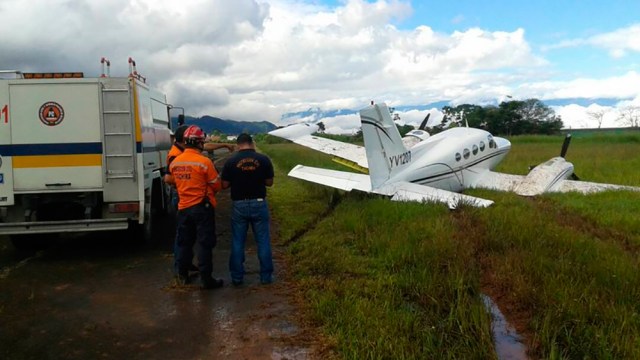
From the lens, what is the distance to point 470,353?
4.06m

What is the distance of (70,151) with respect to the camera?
A: 7.45 metres

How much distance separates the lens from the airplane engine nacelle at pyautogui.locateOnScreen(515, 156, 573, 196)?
13586 millimetres

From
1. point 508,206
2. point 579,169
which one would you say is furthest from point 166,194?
point 579,169

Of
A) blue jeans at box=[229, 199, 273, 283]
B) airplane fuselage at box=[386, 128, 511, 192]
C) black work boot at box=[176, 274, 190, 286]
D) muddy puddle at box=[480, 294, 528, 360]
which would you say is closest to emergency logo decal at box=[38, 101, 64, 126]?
black work boot at box=[176, 274, 190, 286]

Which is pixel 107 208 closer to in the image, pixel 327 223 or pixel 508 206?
pixel 327 223

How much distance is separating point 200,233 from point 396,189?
6.25 m

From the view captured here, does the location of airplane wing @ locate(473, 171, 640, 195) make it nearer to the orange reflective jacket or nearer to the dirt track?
the dirt track

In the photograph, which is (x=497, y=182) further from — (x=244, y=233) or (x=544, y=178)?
(x=244, y=233)

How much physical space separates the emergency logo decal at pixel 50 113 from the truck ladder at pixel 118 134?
2.09 ft

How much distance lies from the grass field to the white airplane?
1377 mm

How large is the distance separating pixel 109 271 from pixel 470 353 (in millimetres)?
5267

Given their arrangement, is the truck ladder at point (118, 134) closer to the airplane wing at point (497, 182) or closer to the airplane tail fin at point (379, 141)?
the airplane tail fin at point (379, 141)

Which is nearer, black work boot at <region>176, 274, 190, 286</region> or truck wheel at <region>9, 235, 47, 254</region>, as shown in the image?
black work boot at <region>176, 274, 190, 286</region>

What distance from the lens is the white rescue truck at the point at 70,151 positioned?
731 cm
